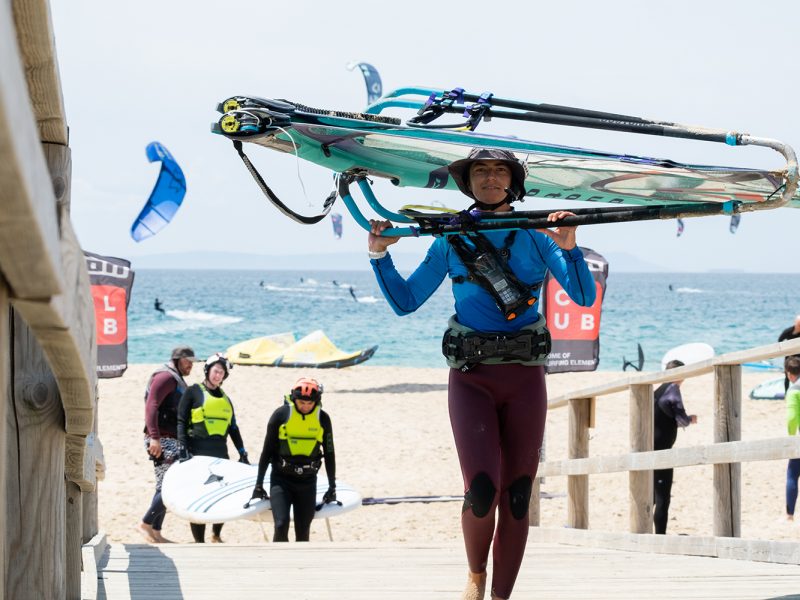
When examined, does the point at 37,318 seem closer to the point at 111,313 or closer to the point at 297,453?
the point at 297,453

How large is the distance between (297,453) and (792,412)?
3.79 metres

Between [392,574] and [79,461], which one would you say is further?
[392,574]

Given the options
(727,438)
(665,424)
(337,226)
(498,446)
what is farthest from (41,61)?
(337,226)

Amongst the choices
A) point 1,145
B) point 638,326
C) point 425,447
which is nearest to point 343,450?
point 425,447

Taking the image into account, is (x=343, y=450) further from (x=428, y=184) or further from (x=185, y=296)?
(x=185, y=296)

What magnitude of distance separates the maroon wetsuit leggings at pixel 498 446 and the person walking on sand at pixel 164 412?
18.2 feet

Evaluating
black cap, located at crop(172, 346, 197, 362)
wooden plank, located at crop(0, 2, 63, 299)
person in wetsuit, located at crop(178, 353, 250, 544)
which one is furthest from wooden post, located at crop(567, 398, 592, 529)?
wooden plank, located at crop(0, 2, 63, 299)

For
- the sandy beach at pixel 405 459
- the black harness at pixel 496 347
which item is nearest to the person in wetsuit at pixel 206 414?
the sandy beach at pixel 405 459

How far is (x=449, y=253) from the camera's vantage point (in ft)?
13.8

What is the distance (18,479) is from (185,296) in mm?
110102

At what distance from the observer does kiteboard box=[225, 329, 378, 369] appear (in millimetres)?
30484

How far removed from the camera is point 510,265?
4.15 meters

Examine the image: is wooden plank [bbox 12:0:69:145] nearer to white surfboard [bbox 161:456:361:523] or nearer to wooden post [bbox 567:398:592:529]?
wooden post [bbox 567:398:592:529]

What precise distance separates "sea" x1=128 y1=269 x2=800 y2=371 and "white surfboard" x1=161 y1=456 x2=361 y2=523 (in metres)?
40.6
